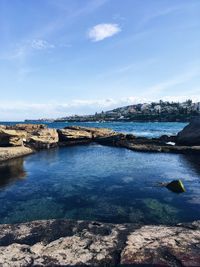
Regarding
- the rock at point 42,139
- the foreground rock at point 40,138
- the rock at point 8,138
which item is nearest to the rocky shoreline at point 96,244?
the rock at point 8,138

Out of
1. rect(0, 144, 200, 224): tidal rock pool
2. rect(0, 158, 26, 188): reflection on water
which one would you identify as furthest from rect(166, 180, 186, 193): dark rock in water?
rect(0, 158, 26, 188): reflection on water

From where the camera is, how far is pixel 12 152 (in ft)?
154

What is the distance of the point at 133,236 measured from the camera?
13641mm

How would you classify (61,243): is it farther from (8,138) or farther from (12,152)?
(8,138)

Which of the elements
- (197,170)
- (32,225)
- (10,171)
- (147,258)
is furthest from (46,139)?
(147,258)

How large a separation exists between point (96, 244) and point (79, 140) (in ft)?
191

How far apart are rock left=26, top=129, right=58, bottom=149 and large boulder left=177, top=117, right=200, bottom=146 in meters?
25.4

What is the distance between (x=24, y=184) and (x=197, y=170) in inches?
772

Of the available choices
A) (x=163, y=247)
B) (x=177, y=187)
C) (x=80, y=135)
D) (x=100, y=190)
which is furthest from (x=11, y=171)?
(x=80, y=135)

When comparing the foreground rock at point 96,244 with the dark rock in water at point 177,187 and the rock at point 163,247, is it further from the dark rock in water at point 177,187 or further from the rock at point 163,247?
the dark rock in water at point 177,187

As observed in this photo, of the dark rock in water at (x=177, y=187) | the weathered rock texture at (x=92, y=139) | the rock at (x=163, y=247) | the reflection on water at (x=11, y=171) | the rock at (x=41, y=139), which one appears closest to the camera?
the rock at (x=163, y=247)

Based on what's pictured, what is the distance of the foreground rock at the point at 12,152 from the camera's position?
44575mm

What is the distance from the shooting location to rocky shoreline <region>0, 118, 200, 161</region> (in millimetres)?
49713

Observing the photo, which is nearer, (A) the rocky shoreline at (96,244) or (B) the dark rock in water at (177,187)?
(A) the rocky shoreline at (96,244)
